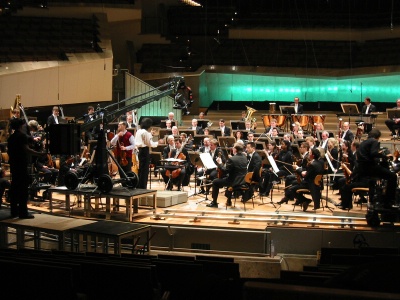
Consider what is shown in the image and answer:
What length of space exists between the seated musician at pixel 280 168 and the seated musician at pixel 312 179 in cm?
123

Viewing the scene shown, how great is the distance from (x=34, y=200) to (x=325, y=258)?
5947mm

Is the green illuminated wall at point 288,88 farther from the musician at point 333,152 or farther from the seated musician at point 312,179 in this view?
the seated musician at point 312,179

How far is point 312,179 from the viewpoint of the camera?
33.1ft

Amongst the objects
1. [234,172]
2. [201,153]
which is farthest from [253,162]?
[201,153]

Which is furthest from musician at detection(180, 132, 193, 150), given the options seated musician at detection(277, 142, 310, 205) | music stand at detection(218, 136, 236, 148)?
seated musician at detection(277, 142, 310, 205)

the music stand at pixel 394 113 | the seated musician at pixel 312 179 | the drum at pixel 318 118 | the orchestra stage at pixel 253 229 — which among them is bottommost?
the orchestra stage at pixel 253 229

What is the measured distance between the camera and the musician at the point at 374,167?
877 cm

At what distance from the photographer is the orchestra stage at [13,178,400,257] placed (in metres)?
8.77

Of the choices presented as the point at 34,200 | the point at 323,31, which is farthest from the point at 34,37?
the point at 323,31

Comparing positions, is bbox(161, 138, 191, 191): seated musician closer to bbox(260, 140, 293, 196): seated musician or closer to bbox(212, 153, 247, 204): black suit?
bbox(212, 153, 247, 204): black suit

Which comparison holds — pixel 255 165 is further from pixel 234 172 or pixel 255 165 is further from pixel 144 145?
pixel 144 145

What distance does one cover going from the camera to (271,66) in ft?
70.7

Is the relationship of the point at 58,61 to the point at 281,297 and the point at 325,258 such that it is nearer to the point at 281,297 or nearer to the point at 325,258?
the point at 325,258

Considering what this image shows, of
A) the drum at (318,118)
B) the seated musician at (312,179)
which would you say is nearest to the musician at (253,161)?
the seated musician at (312,179)
